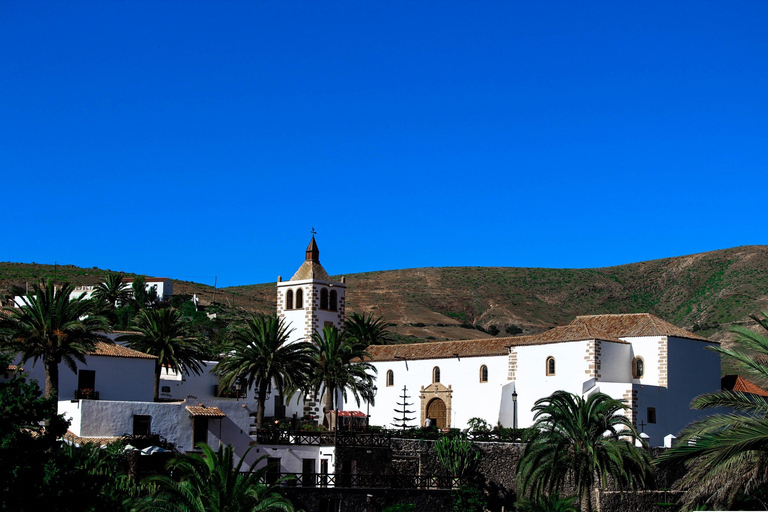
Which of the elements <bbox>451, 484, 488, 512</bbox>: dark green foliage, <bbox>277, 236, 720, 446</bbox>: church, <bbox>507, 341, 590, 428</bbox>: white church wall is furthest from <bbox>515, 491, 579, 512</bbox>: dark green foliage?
<bbox>507, 341, 590, 428</bbox>: white church wall

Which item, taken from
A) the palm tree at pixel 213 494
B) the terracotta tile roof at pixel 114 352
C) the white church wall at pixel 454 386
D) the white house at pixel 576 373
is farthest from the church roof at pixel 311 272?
the palm tree at pixel 213 494

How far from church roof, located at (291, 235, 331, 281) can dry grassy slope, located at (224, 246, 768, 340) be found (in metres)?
44.8

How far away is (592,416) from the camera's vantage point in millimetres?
31609

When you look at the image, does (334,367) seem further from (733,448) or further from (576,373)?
(733,448)

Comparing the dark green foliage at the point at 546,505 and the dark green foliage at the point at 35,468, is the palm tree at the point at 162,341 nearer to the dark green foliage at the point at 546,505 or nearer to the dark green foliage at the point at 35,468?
the dark green foliage at the point at 546,505

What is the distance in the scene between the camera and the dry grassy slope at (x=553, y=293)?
11219cm

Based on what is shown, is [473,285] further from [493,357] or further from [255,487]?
[255,487]

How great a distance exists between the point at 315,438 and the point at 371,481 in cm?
478

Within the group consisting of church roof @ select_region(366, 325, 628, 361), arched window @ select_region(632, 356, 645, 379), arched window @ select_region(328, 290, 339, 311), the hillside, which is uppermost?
the hillside

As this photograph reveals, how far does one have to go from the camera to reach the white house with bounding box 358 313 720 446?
47531mm

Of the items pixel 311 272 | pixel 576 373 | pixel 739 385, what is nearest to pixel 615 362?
pixel 576 373

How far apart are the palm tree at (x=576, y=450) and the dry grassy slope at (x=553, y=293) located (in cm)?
7085

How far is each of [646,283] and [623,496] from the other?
98.4m

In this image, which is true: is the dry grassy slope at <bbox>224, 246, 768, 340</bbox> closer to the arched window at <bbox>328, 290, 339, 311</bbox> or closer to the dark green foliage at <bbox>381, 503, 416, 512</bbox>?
the arched window at <bbox>328, 290, 339, 311</bbox>
